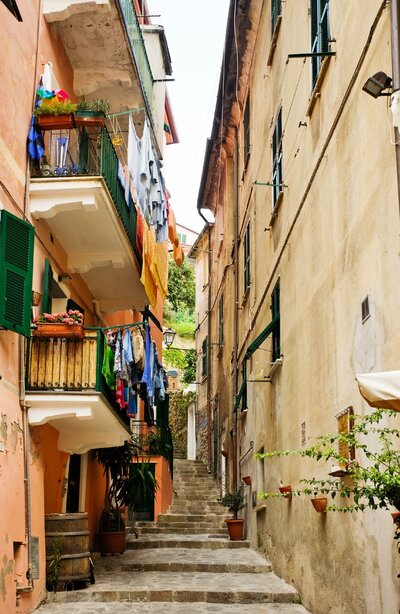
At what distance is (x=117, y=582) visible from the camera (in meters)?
11.4

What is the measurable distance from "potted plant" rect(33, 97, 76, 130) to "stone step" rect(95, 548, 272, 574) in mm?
7284

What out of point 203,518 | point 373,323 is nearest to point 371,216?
point 373,323

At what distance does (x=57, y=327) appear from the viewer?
10.2 m

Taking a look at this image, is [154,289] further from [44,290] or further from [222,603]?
[222,603]

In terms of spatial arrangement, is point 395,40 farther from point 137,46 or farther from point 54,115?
point 137,46

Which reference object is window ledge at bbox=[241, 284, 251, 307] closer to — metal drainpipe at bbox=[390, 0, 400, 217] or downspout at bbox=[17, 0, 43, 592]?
downspout at bbox=[17, 0, 43, 592]

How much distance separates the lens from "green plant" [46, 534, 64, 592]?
399 inches

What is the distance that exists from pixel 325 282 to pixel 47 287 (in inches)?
162

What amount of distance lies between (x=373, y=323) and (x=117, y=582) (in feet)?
21.6

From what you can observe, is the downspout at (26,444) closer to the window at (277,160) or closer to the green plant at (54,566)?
the green plant at (54,566)

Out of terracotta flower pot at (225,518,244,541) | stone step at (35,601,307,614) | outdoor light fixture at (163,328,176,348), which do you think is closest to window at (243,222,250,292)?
outdoor light fixture at (163,328,176,348)

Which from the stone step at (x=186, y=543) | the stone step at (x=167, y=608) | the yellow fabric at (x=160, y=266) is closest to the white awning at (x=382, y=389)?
the stone step at (x=167, y=608)

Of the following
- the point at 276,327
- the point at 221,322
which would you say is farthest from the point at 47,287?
the point at 221,322

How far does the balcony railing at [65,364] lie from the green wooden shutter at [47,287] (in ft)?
2.27
